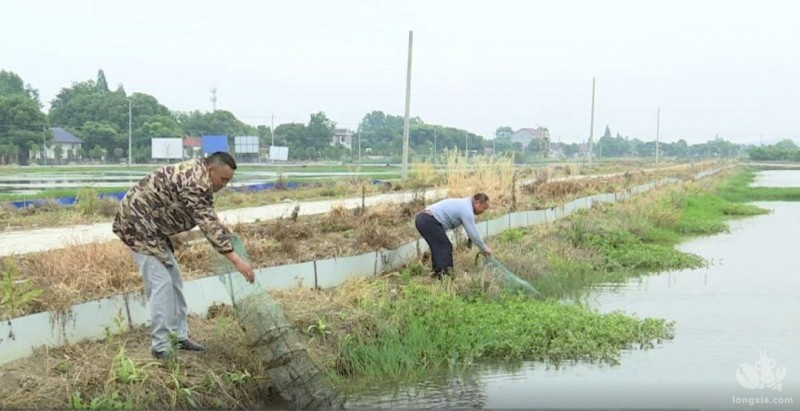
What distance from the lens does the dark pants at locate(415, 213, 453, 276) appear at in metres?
8.55

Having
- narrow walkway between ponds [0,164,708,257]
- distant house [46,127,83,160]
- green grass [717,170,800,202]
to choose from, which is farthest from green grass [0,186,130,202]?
green grass [717,170,800,202]

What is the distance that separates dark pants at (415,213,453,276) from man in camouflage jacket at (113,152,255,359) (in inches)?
142

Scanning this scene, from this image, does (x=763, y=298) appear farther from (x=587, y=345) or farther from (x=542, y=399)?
(x=542, y=399)

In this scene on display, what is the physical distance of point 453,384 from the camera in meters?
5.98

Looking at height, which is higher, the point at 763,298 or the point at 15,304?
the point at 15,304

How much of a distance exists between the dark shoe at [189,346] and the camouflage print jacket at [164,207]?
57 cm

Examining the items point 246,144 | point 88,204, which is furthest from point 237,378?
point 246,144

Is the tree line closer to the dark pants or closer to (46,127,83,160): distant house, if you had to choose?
(46,127,83,160): distant house

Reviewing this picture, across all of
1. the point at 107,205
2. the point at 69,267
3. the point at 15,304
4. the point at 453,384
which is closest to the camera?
the point at 15,304

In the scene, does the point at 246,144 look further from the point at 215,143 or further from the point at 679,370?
the point at 679,370

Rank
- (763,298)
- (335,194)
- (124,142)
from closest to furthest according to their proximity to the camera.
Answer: (763,298)
(335,194)
(124,142)

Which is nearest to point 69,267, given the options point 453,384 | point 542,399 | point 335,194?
point 453,384

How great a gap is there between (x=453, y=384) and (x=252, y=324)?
159 cm

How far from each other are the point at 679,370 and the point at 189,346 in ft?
12.1
